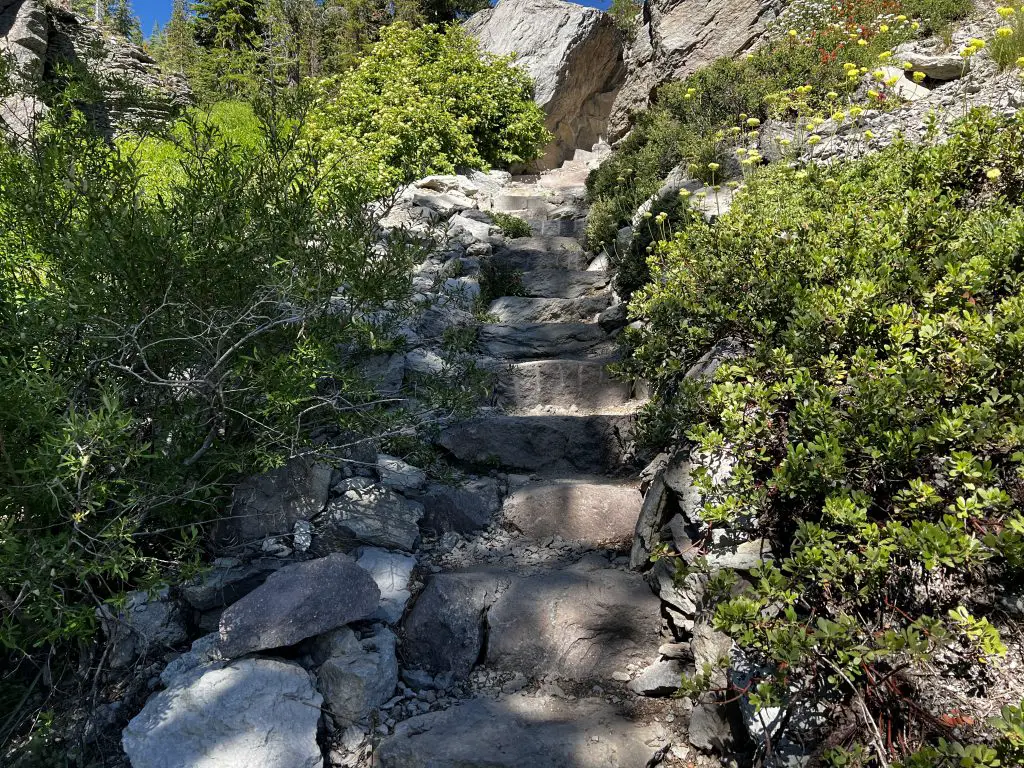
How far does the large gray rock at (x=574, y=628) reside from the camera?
300 cm

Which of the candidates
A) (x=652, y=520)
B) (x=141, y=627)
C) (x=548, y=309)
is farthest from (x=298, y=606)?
(x=548, y=309)

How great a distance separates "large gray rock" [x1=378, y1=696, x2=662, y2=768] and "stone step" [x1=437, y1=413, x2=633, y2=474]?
1.99m

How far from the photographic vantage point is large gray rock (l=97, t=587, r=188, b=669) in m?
2.85

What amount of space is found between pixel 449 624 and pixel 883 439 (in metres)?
2.04

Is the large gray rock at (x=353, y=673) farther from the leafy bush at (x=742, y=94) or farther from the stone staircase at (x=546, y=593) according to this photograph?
the leafy bush at (x=742, y=94)

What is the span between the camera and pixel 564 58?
13.1 meters

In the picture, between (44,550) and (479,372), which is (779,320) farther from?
(44,550)

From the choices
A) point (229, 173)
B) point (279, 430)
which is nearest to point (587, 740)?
point (279, 430)

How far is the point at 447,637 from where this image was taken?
10.2ft

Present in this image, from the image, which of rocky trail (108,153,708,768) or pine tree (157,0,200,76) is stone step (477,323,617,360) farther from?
pine tree (157,0,200,76)

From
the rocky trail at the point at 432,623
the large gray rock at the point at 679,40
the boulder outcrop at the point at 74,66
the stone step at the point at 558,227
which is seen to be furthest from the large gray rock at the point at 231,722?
the large gray rock at the point at 679,40

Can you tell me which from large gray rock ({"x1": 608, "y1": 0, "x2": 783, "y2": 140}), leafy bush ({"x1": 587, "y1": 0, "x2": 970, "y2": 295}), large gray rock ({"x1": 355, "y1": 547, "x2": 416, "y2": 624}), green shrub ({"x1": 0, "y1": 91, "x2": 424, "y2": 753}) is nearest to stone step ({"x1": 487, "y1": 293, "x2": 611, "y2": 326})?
leafy bush ({"x1": 587, "y1": 0, "x2": 970, "y2": 295})

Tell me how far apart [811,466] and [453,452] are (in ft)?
8.43

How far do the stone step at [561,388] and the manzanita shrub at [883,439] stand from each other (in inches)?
54.3
